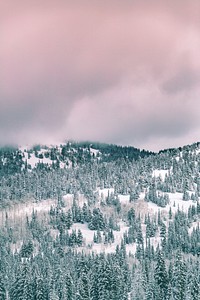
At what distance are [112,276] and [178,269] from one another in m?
22.9

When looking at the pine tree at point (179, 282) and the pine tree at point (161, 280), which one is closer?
the pine tree at point (179, 282)

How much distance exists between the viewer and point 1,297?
198 meters

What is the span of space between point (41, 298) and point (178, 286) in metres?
45.7

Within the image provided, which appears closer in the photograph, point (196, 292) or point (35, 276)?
point (196, 292)

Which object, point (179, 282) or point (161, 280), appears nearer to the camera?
point (179, 282)

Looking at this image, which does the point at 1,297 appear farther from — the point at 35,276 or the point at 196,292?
the point at 196,292

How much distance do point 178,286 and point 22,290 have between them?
170 ft

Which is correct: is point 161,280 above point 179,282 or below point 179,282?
above

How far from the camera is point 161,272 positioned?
194 m

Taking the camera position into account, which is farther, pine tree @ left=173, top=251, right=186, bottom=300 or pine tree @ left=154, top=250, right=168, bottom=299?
pine tree @ left=154, top=250, right=168, bottom=299

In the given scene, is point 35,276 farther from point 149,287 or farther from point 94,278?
point 149,287

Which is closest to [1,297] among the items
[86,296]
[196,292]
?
[86,296]

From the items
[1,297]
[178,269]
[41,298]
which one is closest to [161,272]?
[178,269]

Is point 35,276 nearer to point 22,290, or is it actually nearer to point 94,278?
point 22,290
